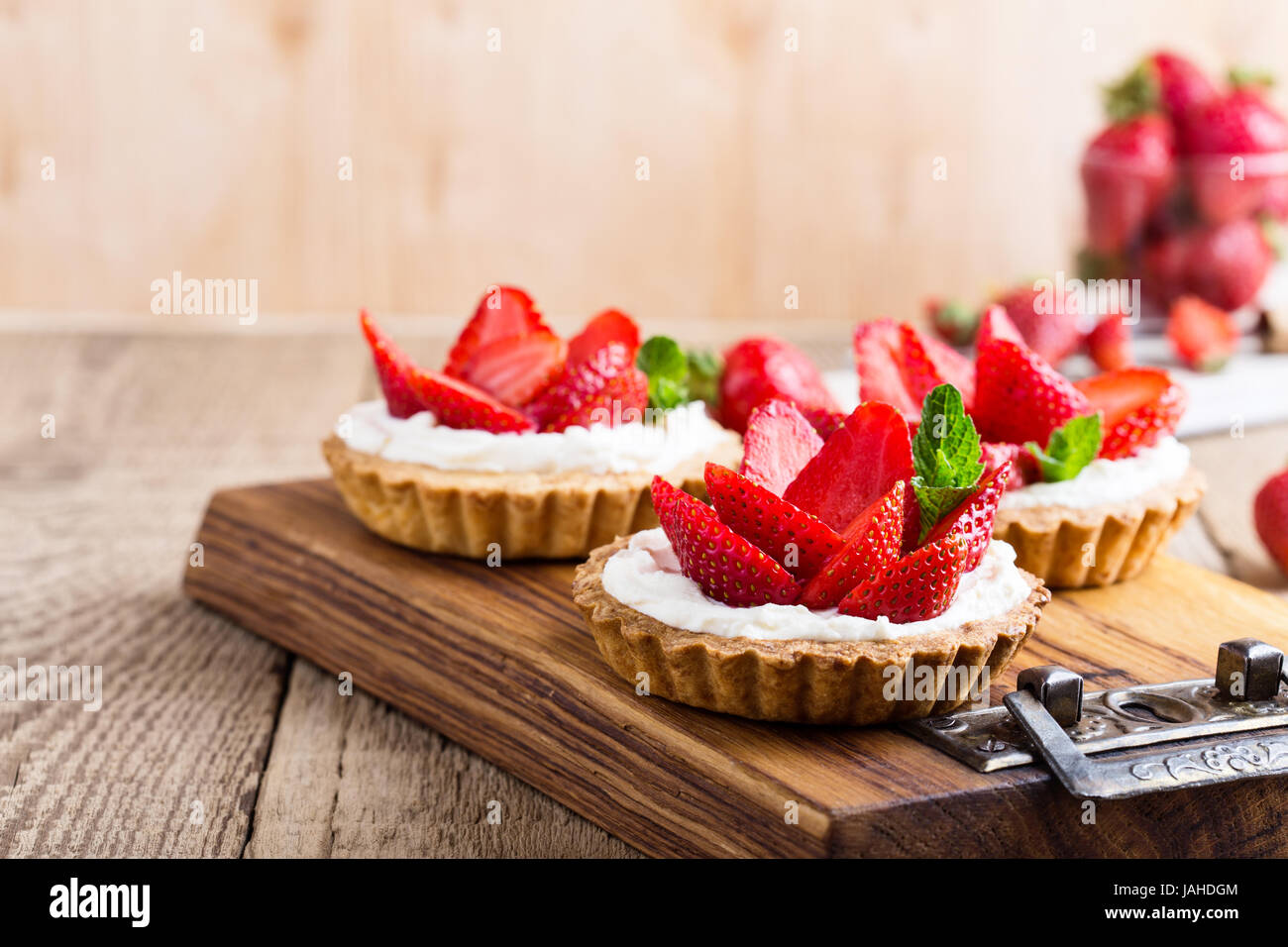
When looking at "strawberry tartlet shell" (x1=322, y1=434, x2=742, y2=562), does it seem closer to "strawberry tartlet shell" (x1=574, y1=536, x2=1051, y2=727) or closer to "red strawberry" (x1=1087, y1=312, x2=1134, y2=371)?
"strawberry tartlet shell" (x1=574, y1=536, x2=1051, y2=727)

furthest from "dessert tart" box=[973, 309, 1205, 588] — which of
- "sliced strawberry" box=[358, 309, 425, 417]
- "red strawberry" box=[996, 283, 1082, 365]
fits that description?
"red strawberry" box=[996, 283, 1082, 365]

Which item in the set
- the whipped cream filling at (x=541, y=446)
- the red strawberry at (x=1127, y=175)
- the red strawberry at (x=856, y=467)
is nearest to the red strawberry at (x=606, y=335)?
the whipped cream filling at (x=541, y=446)

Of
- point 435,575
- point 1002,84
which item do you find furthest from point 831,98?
point 435,575

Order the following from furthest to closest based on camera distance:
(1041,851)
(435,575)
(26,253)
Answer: (26,253) → (435,575) → (1041,851)

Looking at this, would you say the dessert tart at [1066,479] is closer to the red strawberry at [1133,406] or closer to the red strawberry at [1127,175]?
the red strawberry at [1133,406]

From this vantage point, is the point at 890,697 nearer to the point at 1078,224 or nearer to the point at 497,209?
the point at 1078,224

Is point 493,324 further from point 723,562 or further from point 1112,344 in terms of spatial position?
point 1112,344
